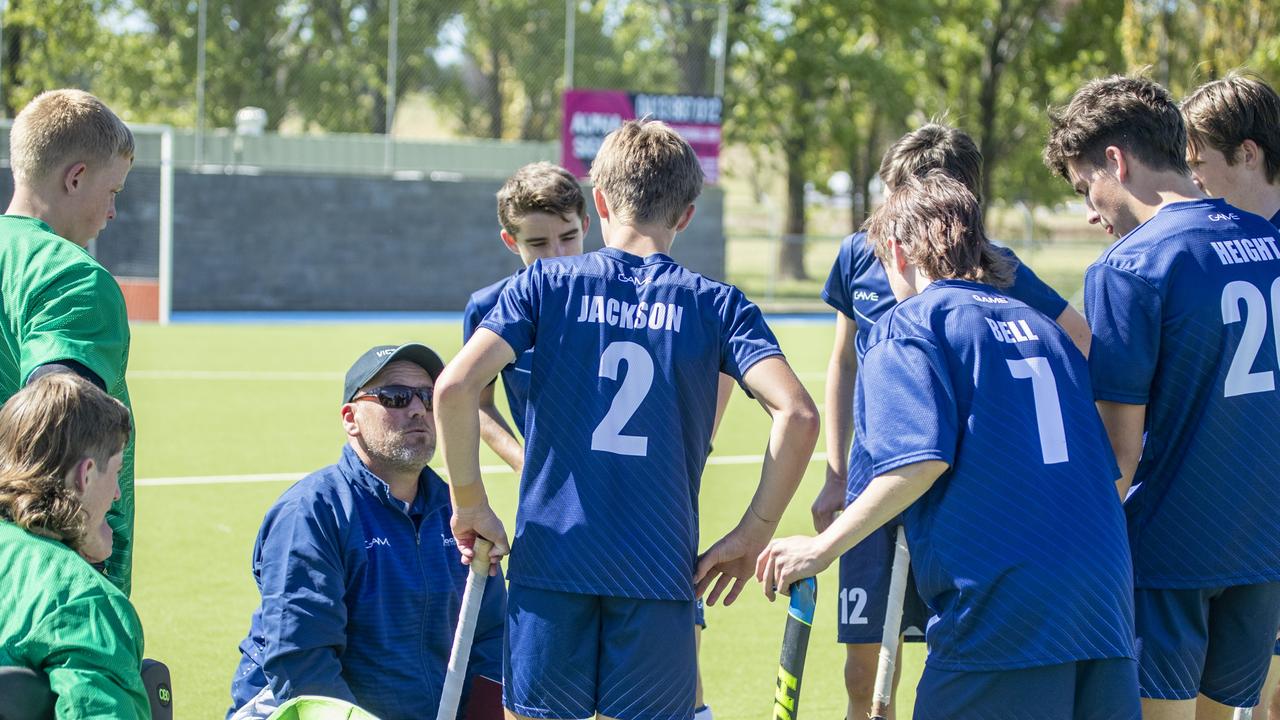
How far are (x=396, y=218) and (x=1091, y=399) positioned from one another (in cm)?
2388

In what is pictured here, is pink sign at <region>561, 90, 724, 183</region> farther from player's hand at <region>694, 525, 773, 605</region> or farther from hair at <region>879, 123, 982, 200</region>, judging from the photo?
player's hand at <region>694, 525, 773, 605</region>

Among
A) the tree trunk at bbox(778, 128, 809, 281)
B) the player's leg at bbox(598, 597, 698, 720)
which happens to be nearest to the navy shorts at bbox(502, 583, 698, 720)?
the player's leg at bbox(598, 597, 698, 720)

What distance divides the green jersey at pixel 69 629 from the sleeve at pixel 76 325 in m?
0.69

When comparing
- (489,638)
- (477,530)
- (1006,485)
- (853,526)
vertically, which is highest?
(1006,485)

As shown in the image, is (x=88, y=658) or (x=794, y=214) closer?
(x=88, y=658)

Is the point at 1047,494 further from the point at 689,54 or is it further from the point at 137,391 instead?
the point at 689,54

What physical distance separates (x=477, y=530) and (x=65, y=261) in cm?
130

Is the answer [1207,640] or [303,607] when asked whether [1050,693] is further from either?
[303,607]

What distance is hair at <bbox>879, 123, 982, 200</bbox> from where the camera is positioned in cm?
466

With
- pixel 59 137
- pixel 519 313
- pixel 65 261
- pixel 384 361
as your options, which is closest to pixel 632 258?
pixel 519 313

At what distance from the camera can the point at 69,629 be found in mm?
2764

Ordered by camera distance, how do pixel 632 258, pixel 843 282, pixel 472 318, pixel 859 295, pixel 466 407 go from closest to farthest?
1. pixel 466 407
2. pixel 632 258
3. pixel 472 318
4. pixel 859 295
5. pixel 843 282

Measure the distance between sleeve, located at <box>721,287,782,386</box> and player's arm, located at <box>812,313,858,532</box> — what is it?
159cm

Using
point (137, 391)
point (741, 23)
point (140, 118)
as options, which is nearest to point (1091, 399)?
point (137, 391)
